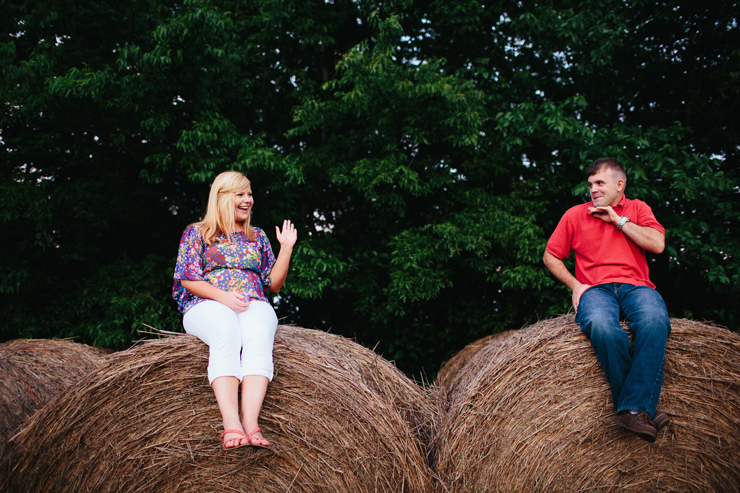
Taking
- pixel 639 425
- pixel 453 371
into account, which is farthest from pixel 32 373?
pixel 639 425

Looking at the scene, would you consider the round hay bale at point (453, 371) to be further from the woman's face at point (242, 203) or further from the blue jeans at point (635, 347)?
the woman's face at point (242, 203)

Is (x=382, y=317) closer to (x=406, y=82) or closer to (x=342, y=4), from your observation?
(x=406, y=82)

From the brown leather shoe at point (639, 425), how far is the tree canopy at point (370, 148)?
3624mm

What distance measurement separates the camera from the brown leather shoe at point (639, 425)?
279cm

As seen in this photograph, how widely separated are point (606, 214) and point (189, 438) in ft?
9.65

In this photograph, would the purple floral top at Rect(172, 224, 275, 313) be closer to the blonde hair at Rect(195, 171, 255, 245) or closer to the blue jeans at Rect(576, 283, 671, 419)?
the blonde hair at Rect(195, 171, 255, 245)

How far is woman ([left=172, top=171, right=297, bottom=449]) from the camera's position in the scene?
2791 millimetres

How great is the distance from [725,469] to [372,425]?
2.12 metres

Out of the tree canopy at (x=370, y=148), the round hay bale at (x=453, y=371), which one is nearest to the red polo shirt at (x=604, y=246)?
the round hay bale at (x=453, y=371)

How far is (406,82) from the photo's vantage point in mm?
6445

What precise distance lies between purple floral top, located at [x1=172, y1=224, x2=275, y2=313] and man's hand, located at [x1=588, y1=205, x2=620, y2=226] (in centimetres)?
225

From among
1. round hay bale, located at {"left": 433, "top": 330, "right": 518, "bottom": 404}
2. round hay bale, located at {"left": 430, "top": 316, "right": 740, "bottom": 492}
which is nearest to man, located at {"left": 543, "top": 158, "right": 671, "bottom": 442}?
round hay bale, located at {"left": 430, "top": 316, "right": 740, "bottom": 492}

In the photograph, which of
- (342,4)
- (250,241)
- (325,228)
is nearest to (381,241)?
(325,228)

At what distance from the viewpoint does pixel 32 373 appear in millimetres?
4289
